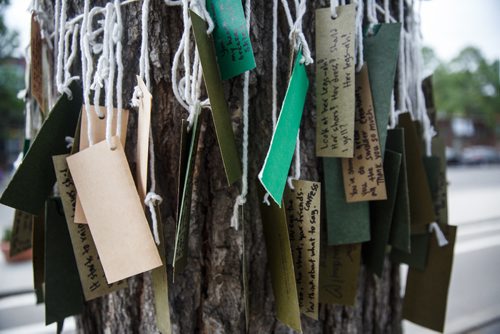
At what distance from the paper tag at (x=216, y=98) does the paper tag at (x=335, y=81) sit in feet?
0.43

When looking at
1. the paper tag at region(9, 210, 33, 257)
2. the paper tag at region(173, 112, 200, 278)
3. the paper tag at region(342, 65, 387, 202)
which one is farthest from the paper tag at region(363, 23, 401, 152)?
the paper tag at region(9, 210, 33, 257)

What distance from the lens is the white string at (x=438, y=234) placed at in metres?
0.54

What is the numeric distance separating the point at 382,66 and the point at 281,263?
0.28m

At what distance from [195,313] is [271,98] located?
0.29 metres

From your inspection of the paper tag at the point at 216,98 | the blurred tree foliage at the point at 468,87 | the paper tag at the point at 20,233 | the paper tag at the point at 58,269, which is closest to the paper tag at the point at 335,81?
the paper tag at the point at 216,98

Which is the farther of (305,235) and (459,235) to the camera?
(459,235)

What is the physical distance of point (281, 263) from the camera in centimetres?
40

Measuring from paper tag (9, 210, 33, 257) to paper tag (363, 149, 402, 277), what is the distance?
0.55m

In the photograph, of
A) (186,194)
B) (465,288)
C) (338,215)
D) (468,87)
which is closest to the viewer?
(186,194)

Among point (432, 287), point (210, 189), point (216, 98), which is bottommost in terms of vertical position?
point (432, 287)

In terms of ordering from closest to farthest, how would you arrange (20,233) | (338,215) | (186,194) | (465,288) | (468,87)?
1. (186,194)
2. (338,215)
3. (20,233)
4. (465,288)
5. (468,87)

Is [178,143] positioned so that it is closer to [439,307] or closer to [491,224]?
[439,307]

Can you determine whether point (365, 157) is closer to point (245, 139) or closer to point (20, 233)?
point (245, 139)

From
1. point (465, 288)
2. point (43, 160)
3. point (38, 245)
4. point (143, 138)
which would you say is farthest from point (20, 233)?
point (465, 288)
